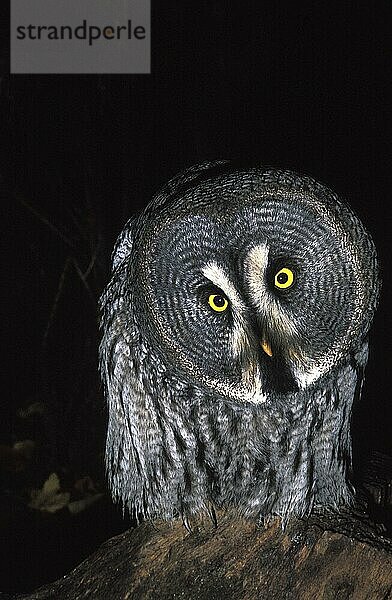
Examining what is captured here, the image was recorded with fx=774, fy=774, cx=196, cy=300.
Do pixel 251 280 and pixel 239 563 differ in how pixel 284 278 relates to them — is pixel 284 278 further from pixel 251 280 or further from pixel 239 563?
pixel 239 563

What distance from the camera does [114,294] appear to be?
196 cm

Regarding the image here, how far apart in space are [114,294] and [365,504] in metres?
0.92

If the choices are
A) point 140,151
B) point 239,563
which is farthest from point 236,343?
point 140,151

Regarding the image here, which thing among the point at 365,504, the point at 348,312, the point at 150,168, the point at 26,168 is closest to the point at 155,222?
the point at 348,312

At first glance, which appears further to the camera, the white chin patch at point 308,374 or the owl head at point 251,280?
the white chin patch at point 308,374

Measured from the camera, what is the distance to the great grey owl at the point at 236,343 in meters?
1.64

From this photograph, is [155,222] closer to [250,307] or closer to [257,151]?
[250,307]
